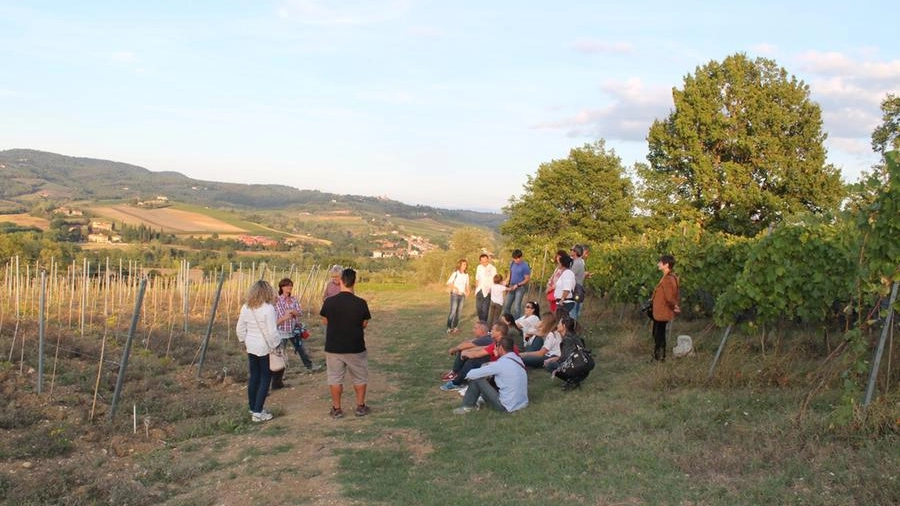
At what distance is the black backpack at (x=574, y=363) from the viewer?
301 inches

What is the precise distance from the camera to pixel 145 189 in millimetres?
104500

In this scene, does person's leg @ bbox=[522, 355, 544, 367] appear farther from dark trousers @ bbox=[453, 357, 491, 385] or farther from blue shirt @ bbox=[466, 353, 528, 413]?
blue shirt @ bbox=[466, 353, 528, 413]

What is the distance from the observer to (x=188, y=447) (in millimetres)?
6324

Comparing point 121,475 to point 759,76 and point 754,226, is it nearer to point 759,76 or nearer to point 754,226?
point 754,226

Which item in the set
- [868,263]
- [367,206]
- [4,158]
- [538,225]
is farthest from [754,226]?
[4,158]

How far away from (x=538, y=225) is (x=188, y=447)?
83.3ft

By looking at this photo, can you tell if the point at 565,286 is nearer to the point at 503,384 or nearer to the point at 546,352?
the point at 546,352

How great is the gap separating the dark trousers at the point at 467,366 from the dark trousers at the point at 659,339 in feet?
7.34

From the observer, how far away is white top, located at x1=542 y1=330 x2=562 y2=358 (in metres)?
9.07

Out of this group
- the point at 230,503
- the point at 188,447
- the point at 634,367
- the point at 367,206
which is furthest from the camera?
the point at 367,206

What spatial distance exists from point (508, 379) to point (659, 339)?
2642 mm

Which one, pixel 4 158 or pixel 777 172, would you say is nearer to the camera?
pixel 777 172

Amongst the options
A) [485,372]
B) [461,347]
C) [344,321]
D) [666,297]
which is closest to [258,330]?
[344,321]

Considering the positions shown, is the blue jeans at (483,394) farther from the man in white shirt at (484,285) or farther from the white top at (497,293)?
the man in white shirt at (484,285)
